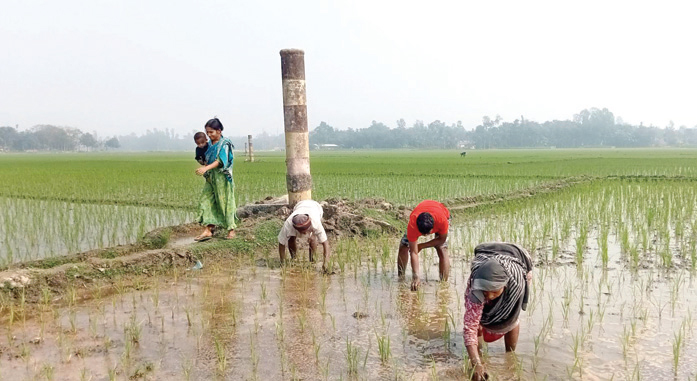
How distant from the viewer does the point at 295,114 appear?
23.3 feet

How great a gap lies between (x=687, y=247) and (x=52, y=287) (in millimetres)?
6133

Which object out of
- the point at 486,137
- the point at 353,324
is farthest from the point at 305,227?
the point at 486,137

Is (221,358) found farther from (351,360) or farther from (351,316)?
(351,316)

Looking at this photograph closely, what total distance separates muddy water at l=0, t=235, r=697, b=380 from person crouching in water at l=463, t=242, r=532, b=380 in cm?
20

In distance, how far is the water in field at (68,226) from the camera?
631cm

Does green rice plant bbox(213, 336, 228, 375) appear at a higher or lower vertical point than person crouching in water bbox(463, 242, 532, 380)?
lower

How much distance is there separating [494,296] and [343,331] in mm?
1171

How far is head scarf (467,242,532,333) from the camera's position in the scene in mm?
2793

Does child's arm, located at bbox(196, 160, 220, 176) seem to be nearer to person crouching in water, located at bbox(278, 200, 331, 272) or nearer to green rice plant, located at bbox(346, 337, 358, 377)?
person crouching in water, located at bbox(278, 200, 331, 272)

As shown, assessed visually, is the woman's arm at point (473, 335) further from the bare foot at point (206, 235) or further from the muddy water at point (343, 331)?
the bare foot at point (206, 235)

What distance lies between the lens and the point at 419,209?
443 cm

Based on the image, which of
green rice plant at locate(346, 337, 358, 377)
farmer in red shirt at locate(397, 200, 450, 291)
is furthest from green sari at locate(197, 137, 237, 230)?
green rice plant at locate(346, 337, 358, 377)

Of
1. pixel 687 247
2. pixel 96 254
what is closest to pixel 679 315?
pixel 687 247

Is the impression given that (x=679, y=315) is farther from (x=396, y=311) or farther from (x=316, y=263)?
(x=316, y=263)
